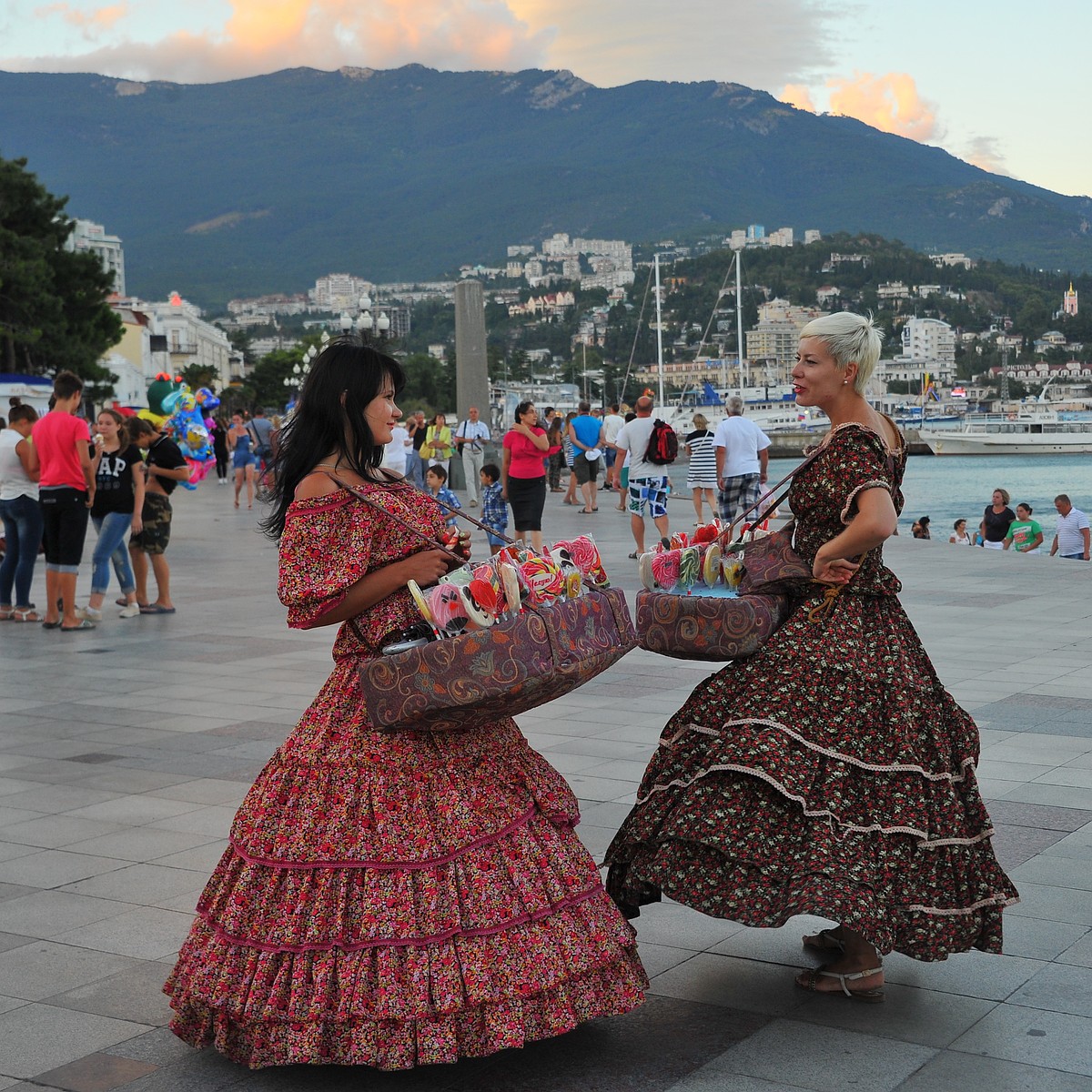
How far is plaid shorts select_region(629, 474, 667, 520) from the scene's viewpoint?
44.9ft

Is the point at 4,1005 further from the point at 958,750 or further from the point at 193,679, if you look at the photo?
the point at 193,679

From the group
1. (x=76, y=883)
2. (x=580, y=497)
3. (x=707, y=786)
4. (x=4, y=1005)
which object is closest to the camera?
(x=707, y=786)

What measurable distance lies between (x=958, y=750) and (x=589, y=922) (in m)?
0.97

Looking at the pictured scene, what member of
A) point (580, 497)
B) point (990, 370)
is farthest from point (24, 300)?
point (990, 370)

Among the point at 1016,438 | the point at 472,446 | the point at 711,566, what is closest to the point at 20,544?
the point at 711,566

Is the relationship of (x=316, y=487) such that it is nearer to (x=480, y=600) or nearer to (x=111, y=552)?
(x=480, y=600)

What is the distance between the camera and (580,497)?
73.3 ft

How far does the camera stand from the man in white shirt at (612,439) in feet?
70.0

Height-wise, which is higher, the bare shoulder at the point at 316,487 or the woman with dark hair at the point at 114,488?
the bare shoulder at the point at 316,487

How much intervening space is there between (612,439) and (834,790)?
1860 cm

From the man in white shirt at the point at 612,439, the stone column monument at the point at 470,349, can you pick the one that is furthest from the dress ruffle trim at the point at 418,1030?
the stone column monument at the point at 470,349

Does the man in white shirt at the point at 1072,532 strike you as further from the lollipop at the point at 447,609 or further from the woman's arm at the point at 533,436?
the lollipop at the point at 447,609

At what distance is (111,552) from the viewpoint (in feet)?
33.5

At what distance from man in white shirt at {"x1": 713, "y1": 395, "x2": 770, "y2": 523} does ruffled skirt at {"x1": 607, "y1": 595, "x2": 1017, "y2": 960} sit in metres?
9.98
